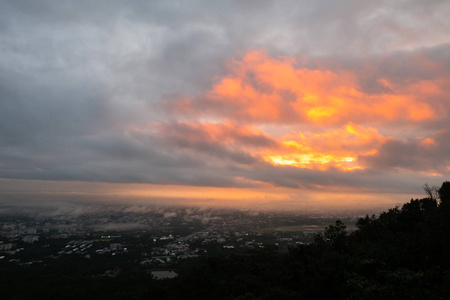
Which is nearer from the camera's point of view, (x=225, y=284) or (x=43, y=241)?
(x=225, y=284)

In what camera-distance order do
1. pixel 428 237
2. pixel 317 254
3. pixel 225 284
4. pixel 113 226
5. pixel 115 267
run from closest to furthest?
pixel 428 237
pixel 225 284
pixel 317 254
pixel 115 267
pixel 113 226

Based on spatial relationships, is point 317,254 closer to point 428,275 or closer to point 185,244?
point 428,275

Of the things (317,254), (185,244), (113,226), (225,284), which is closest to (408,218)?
(317,254)

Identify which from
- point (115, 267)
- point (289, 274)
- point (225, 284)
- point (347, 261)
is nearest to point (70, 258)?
point (115, 267)

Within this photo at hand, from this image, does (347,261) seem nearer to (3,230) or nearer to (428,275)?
(428,275)

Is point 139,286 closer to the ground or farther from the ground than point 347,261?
closer to the ground

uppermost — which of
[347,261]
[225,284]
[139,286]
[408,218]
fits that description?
[408,218]

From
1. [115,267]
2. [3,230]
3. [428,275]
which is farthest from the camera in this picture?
[3,230]
